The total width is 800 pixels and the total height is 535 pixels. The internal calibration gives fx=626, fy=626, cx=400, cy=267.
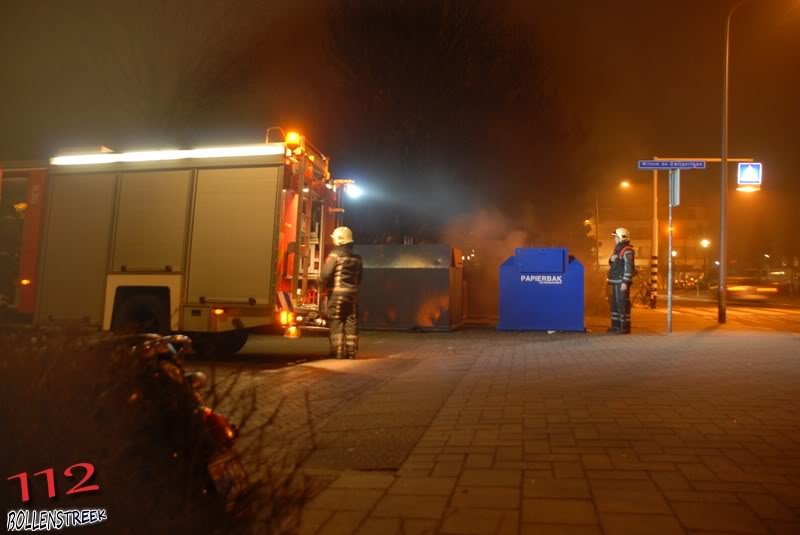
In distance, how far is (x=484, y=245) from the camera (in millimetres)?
21984

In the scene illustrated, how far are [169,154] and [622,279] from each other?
321 inches

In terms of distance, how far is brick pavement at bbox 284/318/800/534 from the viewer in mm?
3223

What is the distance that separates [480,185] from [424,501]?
55.5 feet

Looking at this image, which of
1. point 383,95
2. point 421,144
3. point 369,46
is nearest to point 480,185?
point 421,144

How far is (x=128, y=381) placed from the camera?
2.87 meters

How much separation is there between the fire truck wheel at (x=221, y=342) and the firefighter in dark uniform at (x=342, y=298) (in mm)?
1542

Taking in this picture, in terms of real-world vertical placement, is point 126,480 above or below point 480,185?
below

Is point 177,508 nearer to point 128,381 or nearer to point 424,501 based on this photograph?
point 128,381

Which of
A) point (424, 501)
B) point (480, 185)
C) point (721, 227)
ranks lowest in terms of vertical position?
point (424, 501)

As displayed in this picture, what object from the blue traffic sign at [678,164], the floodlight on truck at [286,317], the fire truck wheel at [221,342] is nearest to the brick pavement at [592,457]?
the floodlight on truck at [286,317]

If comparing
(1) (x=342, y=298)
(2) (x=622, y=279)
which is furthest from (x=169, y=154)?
(2) (x=622, y=279)

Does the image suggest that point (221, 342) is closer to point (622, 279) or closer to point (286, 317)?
point (286, 317)

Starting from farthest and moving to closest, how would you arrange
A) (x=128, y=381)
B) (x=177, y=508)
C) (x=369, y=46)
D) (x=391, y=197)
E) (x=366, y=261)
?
(x=391, y=197), (x=369, y=46), (x=366, y=261), (x=128, y=381), (x=177, y=508)

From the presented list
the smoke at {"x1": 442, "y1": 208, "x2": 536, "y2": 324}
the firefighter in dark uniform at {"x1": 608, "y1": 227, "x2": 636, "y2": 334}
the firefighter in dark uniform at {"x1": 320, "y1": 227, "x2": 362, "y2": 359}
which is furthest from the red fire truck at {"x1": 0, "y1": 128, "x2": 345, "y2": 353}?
the smoke at {"x1": 442, "y1": 208, "x2": 536, "y2": 324}
